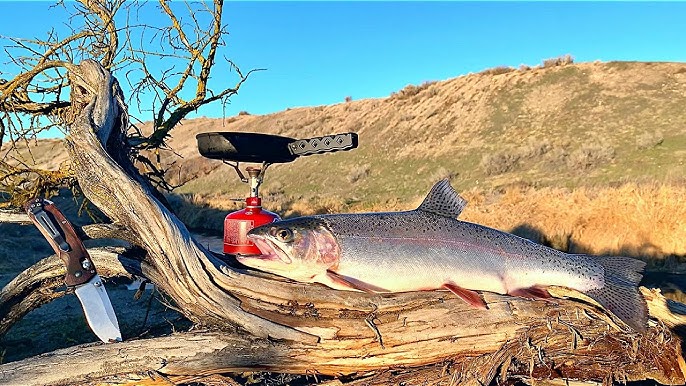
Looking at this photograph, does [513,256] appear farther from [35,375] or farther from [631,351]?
[35,375]

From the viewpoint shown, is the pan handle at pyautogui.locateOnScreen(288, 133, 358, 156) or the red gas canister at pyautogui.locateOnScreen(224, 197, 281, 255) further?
the red gas canister at pyautogui.locateOnScreen(224, 197, 281, 255)

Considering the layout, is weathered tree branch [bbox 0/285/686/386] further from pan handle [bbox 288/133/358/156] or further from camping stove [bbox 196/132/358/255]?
pan handle [bbox 288/133/358/156]

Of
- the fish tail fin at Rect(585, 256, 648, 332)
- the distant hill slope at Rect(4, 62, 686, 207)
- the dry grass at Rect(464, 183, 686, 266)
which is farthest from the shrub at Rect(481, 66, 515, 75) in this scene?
the fish tail fin at Rect(585, 256, 648, 332)

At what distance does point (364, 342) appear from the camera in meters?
3.53

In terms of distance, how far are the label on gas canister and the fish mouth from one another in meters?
0.41

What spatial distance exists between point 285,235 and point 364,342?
2.73 ft

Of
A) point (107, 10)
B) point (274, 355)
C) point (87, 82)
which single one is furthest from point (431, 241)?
point (107, 10)

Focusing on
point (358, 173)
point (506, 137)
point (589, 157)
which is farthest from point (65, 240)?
point (506, 137)

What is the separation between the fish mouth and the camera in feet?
11.5

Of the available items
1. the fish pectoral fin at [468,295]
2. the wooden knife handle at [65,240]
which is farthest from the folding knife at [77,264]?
the fish pectoral fin at [468,295]

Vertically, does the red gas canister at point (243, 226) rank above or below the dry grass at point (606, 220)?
above

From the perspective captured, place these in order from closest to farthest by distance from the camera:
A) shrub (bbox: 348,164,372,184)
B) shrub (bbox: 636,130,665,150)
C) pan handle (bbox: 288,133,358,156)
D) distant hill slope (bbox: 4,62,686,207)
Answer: pan handle (bbox: 288,133,358,156)
shrub (bbox: 636,130,665,150)
distant hill slope (bbox: 4,62,686,207)
shrub (bbox: 348,164,372,184)

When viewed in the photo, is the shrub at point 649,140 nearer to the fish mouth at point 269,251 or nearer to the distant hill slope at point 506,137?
the distant hill slope at point 506,137

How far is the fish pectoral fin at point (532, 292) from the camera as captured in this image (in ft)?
12.0
